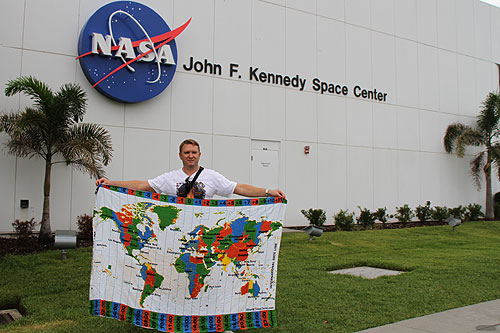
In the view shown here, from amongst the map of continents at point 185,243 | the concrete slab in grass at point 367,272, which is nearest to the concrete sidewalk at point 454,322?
the map of continents at point 185,243

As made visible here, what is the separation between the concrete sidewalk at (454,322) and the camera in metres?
4.98

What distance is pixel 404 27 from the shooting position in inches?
752

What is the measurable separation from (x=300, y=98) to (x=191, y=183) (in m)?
11.8

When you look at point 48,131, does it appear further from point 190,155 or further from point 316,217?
point 316,217

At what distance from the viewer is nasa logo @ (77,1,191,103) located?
12109 millimetres

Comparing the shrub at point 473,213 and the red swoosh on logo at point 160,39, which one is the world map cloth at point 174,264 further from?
the shrub at point 473,213

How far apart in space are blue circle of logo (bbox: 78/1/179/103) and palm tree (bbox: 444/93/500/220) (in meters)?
12.5

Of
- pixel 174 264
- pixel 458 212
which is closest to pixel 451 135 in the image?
pixel 458 212

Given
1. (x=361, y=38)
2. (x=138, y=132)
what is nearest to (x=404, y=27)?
(x=361, y=38)

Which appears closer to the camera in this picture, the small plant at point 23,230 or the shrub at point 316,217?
the small plant at point 23,230

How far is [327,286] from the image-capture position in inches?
276

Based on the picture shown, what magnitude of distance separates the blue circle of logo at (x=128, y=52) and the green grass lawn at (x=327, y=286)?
4.84m

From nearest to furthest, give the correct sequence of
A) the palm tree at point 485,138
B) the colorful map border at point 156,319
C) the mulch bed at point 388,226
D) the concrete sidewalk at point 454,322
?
the colorful map border at point 156,319, the concrete sidewalk at point 454,322, the mulch bed at point 388,226, the palm tree at point 485,138

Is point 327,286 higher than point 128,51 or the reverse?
the reverse
